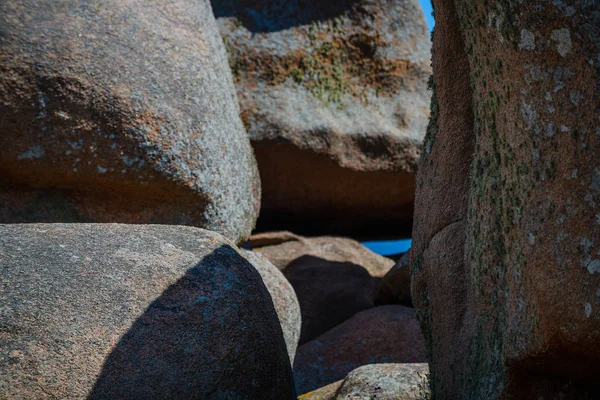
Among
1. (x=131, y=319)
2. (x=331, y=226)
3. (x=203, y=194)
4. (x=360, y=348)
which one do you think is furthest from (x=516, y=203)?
(x=331, y=226)

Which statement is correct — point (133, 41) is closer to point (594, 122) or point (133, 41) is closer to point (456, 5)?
point (456, 5)

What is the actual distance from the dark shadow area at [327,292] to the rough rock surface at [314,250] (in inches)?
4.3

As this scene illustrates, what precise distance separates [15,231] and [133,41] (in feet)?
3.46

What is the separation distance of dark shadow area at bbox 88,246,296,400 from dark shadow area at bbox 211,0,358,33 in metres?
2.70

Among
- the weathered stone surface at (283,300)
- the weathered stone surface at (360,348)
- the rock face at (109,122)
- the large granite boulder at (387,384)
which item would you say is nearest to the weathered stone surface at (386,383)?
the large granite boulder at (387,384)

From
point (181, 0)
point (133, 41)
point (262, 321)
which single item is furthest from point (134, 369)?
point (181, 0)

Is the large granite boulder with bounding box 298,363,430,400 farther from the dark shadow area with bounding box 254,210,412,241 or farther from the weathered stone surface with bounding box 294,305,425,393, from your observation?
the dark shadow area with bounding box 254,210,412,241

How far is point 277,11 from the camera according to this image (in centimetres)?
492

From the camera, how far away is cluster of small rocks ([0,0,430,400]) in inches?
79.4

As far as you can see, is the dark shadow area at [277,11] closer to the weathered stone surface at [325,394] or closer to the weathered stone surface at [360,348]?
the weathered stone surface at [360,348]

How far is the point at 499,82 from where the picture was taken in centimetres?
186

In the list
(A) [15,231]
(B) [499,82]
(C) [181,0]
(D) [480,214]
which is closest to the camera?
(B) [499,82]

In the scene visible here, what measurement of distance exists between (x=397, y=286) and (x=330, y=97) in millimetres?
1263

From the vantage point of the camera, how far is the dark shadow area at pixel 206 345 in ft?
6.46
